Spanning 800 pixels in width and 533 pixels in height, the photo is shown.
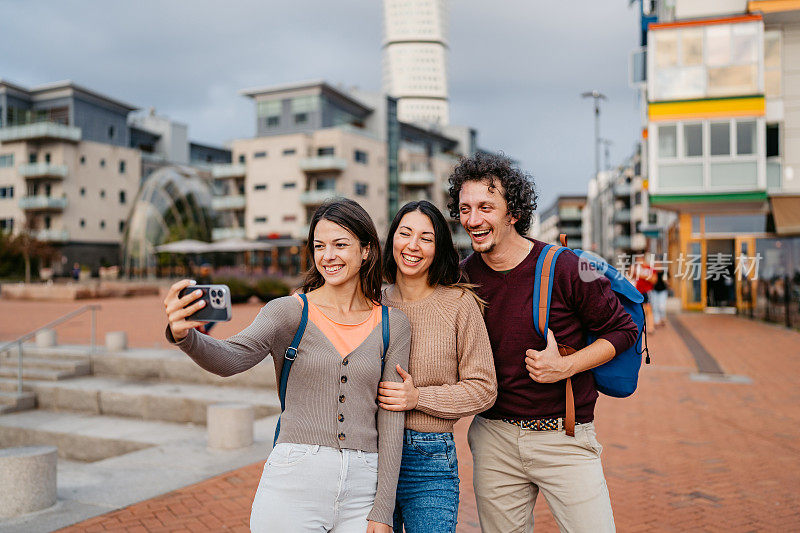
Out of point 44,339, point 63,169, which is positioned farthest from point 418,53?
point 44,339

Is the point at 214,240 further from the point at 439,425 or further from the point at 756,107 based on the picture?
the point at 439,425

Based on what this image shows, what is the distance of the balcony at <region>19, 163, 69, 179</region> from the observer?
55.9 meters

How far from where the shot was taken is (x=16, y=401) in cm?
981

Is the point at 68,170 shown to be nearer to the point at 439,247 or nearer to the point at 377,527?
the point at 439,247

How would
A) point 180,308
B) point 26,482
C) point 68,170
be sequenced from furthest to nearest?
point 68,170 → point 26,482 → point 180,308

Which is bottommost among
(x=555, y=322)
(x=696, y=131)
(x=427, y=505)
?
(x=427, y=505)

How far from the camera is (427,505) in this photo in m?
2.43

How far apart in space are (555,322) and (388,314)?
27.4 inches

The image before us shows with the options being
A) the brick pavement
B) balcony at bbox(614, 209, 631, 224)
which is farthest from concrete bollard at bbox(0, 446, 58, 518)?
balcony at bbox(614, 209, 631, 224)

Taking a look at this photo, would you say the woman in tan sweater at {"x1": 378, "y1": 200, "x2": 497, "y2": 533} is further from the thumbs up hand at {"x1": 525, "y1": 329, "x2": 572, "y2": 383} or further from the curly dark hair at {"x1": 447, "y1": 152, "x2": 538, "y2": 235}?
the curly dark hair at {"x1": 447, "y1": 152, "x2": 538, "y2": 235}

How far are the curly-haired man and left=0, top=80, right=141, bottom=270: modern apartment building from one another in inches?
2357

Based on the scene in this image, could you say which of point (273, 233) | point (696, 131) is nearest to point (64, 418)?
point (696, 131)

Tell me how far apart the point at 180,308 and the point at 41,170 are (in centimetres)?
6262

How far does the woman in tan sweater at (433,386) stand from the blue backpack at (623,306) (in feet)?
0.84
